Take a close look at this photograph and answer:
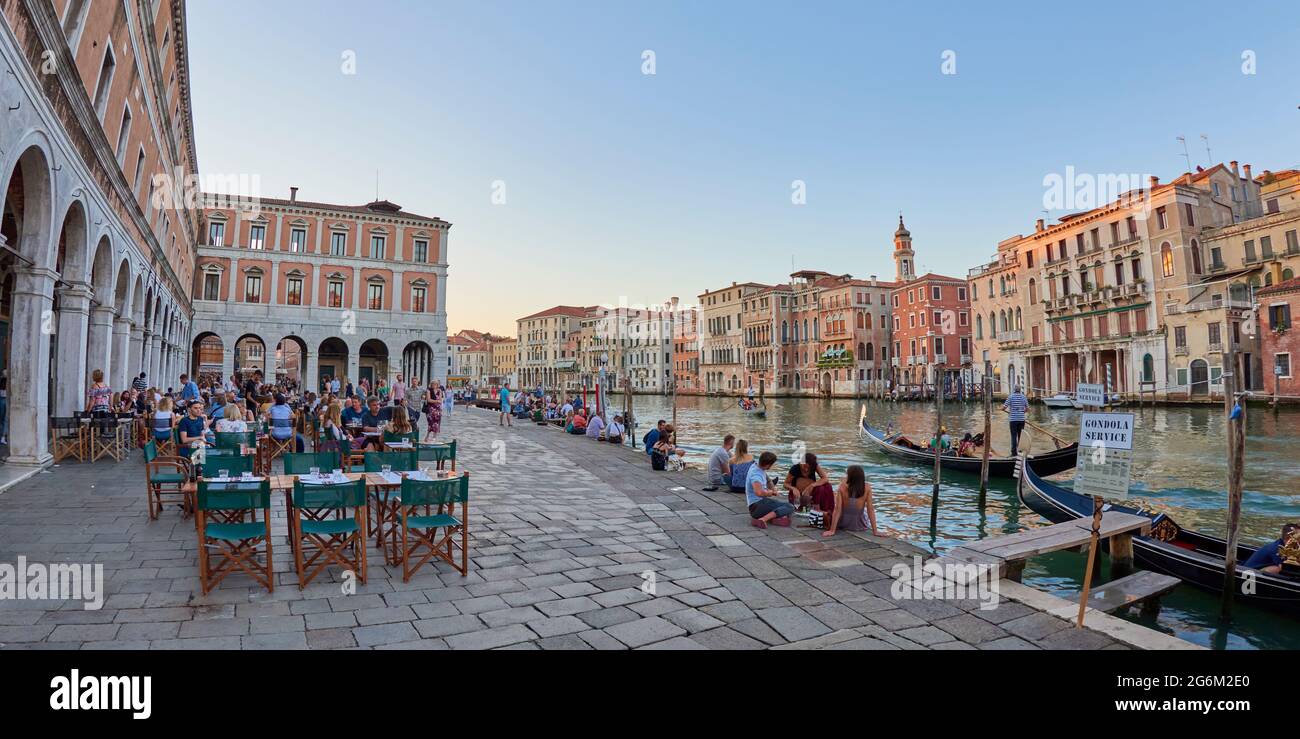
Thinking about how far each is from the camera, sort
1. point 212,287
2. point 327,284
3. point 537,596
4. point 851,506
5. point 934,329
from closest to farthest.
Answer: point 537,596 → point 851,506 → point 212,287 → point 327,284 → point 934,329

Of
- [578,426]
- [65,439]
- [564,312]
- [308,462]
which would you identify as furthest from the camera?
[564,312]

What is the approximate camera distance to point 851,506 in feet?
20.3

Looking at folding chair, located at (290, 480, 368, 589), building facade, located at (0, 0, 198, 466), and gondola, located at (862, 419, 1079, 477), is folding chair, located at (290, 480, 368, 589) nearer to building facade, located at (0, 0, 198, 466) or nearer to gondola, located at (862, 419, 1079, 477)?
building facade, located at (0, 0, 198, 466)

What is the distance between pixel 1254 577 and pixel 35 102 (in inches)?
476

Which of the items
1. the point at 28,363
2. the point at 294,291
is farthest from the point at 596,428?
the point at 294,291

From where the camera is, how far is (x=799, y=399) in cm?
6112

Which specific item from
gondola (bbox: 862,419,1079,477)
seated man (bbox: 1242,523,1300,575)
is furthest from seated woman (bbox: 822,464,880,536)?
gondola (bbox: 862,419,1079,477)

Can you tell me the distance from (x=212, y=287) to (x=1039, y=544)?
34110 millimetres

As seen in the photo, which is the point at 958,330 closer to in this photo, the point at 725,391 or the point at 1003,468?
the point at 725,391

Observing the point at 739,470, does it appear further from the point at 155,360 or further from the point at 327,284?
the point at 327,284

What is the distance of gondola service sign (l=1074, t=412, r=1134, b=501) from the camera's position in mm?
4664

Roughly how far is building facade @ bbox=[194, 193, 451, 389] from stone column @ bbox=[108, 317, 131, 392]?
700 inches

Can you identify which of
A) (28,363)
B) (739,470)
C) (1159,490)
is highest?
(28,363)
